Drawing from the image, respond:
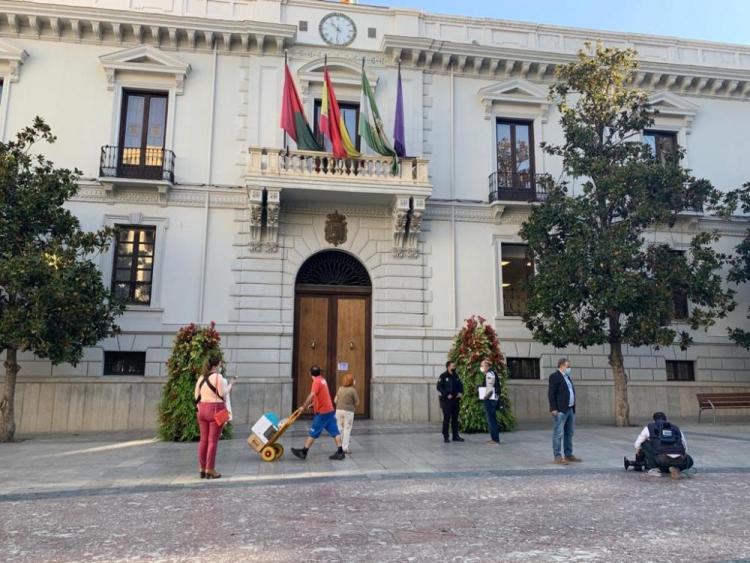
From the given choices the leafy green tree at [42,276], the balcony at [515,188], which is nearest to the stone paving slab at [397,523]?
the leafy green tree at [42,276]

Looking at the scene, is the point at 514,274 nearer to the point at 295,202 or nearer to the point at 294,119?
the point at 295,202

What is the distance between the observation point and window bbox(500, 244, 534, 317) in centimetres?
1777

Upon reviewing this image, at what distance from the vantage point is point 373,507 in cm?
677

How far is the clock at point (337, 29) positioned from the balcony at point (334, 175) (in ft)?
14.3

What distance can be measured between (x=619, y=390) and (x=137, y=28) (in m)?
17.3

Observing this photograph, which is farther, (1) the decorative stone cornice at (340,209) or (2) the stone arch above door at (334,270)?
(2) the stone arch above door at (334,270)

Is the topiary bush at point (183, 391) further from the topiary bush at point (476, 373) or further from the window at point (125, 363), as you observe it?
the topiary bush at point (476, 373)

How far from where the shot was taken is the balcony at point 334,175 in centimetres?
1585

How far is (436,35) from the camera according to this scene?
1862 cm

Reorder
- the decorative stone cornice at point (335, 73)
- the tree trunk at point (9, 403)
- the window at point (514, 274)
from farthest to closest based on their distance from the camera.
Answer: the window at point (514, 274) < the decorative stone cornice at point (335, 73) < the tree trunk at point (9, 403)

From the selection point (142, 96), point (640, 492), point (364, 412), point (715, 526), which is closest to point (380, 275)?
point (364, 412)

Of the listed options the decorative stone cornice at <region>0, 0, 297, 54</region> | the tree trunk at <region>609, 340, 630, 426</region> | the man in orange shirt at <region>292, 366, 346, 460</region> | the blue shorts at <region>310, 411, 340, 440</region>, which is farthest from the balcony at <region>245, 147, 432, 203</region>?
the blue shorts at <region>310, 411, 340, 440</region>

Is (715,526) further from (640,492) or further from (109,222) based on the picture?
(109,222)

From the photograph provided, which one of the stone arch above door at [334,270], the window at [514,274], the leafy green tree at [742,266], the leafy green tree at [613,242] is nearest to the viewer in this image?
the leafy green tree at [613,242]
